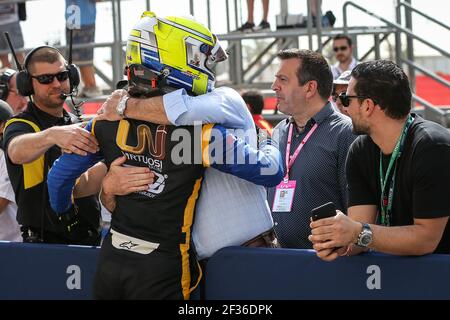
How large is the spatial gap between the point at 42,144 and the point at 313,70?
1.84 m

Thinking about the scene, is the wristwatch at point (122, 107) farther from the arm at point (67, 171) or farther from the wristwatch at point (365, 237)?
the wristwatch at point (365, 237)

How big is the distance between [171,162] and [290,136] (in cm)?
165

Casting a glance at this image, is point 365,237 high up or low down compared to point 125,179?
down

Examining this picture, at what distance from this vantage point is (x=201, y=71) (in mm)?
3352

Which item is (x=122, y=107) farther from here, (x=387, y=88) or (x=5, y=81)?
(x=5, y=81)

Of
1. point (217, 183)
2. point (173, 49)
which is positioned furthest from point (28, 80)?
point (217, 183)

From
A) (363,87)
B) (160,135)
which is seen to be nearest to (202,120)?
(160,135)

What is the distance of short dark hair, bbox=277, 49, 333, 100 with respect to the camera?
4844mm

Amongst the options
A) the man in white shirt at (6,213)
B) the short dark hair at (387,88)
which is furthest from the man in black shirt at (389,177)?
the man in white shirt at (6,213)

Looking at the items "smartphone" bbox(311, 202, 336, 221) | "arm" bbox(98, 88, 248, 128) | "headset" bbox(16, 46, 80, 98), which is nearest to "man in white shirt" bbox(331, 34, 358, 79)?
"headset" bbox(16, 46, 80, 98)

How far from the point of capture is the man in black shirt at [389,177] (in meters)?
3.13

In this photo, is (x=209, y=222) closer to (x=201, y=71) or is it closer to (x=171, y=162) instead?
(x=171, y=162)

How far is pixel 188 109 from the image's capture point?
323cm

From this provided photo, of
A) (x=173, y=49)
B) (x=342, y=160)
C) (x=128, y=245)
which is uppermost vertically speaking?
(x=173, y=49)
